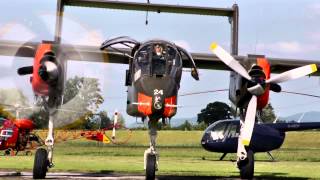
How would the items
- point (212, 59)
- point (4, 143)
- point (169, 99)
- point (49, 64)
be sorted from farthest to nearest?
point (4, 143) < point (212, 59) < point (49, 64) < point (169, 99)

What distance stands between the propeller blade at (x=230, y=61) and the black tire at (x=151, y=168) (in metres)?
4.30

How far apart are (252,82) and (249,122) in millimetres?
1448

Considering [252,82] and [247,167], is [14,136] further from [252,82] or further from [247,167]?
[252,82]

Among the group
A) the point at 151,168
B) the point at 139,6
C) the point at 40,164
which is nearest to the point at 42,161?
the point at 40,164

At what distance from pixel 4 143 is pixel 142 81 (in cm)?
1969

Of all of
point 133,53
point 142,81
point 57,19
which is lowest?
point 142,81

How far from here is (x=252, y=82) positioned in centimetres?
1747

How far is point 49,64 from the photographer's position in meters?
17.2

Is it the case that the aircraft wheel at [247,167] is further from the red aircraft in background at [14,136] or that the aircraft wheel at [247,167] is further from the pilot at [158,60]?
the red aircraft in background at [14,136]

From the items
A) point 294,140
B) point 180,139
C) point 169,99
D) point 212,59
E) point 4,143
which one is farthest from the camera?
point 294,140

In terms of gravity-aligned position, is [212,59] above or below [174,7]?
below

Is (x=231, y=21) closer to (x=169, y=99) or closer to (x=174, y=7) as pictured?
(x=174, y=7)

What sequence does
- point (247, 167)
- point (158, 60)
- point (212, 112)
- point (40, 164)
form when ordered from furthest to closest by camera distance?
point (212, 112), point (247, 167), point (40, 164), point (158, 60)

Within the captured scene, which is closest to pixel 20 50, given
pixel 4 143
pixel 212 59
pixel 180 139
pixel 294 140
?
pixel 212 59
